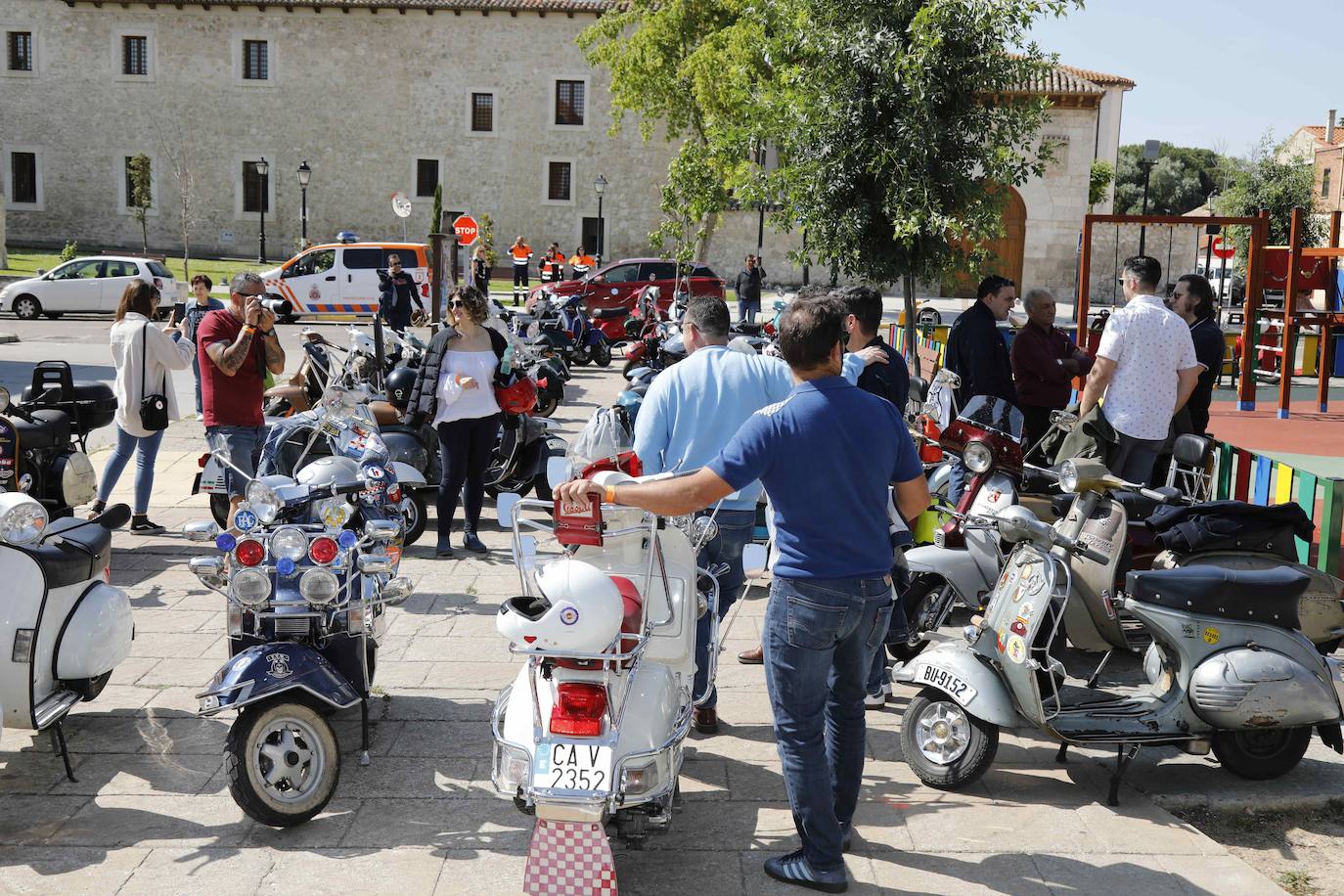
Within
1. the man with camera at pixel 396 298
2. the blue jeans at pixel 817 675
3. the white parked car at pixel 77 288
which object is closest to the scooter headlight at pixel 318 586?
the blue jeans at pixel 817 675

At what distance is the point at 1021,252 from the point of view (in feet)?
136

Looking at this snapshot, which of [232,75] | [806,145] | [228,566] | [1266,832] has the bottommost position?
[1266,832]

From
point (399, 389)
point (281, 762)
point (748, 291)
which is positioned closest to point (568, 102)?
point (748, 291)

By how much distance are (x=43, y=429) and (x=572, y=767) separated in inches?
220

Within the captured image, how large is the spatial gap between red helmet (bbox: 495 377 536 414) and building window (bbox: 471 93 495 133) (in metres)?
40.5

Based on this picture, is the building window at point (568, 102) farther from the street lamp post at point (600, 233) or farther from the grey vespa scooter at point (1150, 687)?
the grey vespa scooter at point (1150, 687)

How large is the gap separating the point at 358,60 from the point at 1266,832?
46448 mm

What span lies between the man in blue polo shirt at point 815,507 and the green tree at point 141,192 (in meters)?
43.8

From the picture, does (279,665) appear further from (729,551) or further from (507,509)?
(729,551)

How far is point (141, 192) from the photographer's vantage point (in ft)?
142

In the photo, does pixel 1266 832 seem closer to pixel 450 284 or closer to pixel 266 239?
pixel 450 284

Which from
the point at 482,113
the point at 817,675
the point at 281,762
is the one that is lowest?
the point at 281,762

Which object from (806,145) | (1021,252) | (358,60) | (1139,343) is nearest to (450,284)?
(806,145)

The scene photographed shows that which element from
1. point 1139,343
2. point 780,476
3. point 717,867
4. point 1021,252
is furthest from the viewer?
point 1021,252
